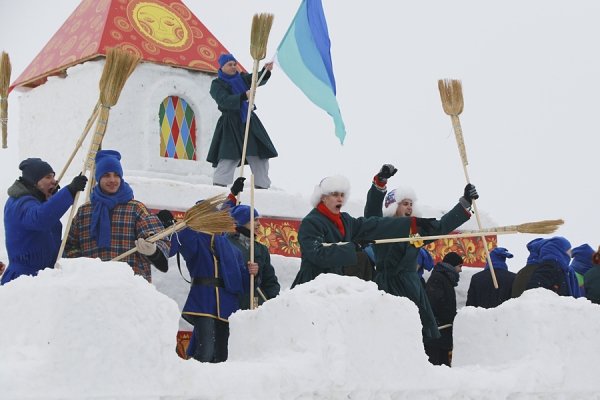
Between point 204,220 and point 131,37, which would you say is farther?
point 131,37

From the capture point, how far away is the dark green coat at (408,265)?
7.12 metres

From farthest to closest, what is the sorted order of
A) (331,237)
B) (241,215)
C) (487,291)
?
(487,291)
(241,215)
(331,237)

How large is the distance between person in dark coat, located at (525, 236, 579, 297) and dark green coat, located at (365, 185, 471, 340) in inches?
30.9

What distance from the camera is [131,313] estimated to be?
473cm

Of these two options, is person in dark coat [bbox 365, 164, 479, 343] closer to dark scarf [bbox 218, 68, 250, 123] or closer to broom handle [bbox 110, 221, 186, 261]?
broom handle [bbox 110, 221, 186, 261]

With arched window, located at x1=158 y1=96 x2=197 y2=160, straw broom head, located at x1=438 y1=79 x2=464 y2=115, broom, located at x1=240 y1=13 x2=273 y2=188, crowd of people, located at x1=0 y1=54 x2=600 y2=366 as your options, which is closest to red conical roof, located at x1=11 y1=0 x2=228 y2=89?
arched window, located at x1=158 y1=96 x2=197 y2=160

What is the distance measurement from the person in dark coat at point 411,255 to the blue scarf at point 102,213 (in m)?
1.72

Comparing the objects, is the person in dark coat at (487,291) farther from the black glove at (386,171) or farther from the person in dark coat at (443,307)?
the black glove at (386,171)

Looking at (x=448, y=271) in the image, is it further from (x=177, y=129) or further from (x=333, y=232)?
(x=177, y=129)

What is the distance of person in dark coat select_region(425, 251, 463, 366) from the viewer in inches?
307

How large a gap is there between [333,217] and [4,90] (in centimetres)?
241

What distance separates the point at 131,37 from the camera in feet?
38.2

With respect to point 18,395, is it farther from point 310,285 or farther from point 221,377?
point 310,285

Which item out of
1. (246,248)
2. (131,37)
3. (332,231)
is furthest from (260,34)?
(131,37)
